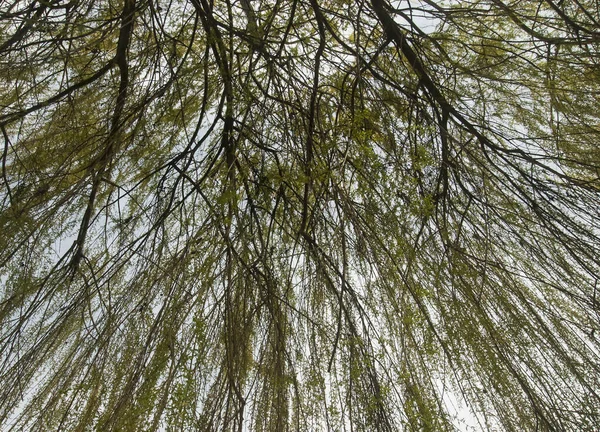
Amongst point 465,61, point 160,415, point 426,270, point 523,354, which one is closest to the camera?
point 160,415

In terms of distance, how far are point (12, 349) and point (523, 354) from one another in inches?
67.0

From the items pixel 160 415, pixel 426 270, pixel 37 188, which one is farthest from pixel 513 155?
pixel 37 188

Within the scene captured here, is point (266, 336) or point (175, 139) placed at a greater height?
point (175, 139)

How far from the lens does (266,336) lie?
1678mm

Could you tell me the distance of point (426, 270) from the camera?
5.18 feet

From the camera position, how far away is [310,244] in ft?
5.70

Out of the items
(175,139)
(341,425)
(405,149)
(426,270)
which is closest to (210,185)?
(175,139)

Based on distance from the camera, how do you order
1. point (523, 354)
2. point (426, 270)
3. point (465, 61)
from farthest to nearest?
point (465, 61), point (426, 270), point (523, 354)

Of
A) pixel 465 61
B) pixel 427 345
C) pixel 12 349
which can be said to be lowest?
pixel 427 345

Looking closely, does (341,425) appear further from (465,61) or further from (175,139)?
(465,61)

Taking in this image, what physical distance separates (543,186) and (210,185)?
1.26m

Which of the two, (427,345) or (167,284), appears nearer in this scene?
(427,345)

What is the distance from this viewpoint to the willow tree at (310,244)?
4.60ft

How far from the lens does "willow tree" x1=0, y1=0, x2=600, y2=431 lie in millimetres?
1401
